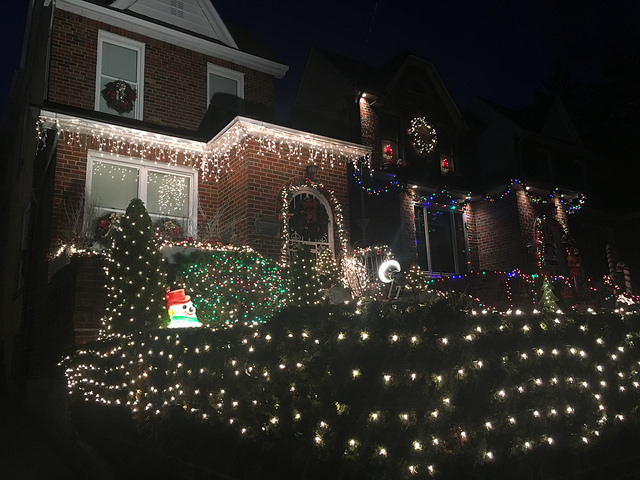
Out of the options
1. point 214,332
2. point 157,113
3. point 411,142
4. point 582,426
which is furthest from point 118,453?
point 411,142

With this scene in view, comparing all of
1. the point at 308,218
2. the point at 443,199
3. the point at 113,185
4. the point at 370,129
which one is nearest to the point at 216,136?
the point at 113,185

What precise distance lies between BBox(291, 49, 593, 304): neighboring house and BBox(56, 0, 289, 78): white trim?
6.51 ft

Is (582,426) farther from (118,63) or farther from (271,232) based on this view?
(118,63)

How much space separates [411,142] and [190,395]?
11440mm

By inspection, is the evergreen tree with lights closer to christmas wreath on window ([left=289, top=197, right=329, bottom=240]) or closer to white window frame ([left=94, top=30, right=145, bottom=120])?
christmas wreath on window ([left=289, top=197, right=329, bottom=240])

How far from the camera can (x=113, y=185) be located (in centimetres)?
954

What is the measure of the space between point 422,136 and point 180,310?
1024cm

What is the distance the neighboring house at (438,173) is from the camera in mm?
13383

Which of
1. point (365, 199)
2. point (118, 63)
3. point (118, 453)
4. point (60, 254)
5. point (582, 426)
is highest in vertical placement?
point (118, 63)

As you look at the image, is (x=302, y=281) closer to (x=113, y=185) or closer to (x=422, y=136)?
(x=113, y=185)

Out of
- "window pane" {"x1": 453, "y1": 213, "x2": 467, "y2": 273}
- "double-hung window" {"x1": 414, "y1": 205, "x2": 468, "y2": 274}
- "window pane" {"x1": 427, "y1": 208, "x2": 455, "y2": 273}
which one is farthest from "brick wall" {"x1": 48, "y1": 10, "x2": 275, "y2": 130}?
"window pane" {"x1": 453, "y1": 213, "x2": 467, "y2": 273}

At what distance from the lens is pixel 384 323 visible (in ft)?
12.8

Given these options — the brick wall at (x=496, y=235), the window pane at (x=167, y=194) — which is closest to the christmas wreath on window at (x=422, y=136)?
Result: the brick wall at (x=496, y=235)

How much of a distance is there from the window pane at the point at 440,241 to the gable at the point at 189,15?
278 inches
